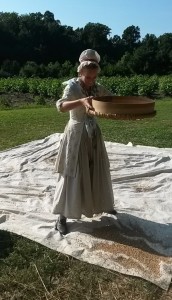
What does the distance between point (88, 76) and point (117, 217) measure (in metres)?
1.29

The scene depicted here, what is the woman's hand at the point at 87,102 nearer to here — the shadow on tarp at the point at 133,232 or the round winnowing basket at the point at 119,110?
the round winnowing basket at the point at 119,110

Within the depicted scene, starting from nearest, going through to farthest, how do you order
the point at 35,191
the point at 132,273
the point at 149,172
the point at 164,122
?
the point at 132,273 < the point at 35,191 < the point at 149,172 < the point at 164,122

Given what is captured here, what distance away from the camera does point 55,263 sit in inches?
116

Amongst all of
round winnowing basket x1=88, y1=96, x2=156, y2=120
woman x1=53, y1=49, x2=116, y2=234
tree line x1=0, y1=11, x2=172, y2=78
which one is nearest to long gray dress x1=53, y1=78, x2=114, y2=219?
woman x1=53, y1=49, x2=116, y2=234

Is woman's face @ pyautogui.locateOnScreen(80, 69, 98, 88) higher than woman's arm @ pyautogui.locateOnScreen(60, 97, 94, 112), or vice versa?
woman's face @ pyautogui.locateOnScreen(80, 69, 98, 88)

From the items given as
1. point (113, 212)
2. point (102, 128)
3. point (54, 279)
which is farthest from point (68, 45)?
point (54, 279)

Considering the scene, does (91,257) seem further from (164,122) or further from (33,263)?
(164,122)

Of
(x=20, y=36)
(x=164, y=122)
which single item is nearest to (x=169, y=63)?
(x=20, y=36)

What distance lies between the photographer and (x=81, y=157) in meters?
3.32

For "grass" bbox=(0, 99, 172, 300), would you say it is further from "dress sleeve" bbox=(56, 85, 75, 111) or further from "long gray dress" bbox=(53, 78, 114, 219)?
"dress sleeve" bbox=(56, 85, 75, 111)

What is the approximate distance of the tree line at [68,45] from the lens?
157 ft

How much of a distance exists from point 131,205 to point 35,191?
3.53ft

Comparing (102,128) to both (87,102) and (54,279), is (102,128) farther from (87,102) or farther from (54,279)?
(54,279)

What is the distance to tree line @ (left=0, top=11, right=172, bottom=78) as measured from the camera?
48.0 m
